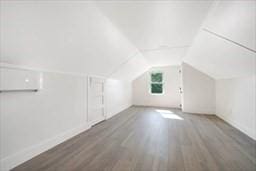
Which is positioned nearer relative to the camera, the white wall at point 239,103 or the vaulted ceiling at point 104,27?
the vaulted ceiling at point 104,27

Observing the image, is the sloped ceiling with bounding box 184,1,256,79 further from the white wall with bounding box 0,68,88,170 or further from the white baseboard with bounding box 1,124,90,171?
the white baseboard with bounding box 1,124,90,171

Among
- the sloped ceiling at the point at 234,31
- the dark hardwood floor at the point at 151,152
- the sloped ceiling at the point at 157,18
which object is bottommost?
the dark hardwood floor at the point at 151,152

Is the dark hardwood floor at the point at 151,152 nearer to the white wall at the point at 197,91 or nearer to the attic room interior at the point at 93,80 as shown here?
the attic room interior at the point at 93,80

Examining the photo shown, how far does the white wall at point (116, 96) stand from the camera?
424cm

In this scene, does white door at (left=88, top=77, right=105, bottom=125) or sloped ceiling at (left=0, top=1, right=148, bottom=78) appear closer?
sloped ceiling at (left=0, top=1, right=148, bottom=78)

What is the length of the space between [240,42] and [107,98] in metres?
3.34

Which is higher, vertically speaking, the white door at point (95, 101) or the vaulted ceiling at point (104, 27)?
the vaulted ceiling at point (104, 27)

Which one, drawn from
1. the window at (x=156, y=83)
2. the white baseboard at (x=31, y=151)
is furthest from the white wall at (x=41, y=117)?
the window at (x=156, y=83)

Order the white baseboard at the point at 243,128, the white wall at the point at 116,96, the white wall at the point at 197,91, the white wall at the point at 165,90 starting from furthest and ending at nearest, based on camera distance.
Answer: the white wall at the point at 165,90, the white wall at the point at 197,91, the white wall at the point at 116,96, the white baseboard at the point at 243,128

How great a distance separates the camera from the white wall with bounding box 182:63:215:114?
186 inches

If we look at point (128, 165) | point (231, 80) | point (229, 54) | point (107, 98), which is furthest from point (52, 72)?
point (231, 80)

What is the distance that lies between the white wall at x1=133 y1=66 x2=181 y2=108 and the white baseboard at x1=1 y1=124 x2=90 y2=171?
4298mm

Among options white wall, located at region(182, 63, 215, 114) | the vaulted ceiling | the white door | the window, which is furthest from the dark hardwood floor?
the window

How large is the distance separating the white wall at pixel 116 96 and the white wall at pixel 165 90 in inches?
21.9
